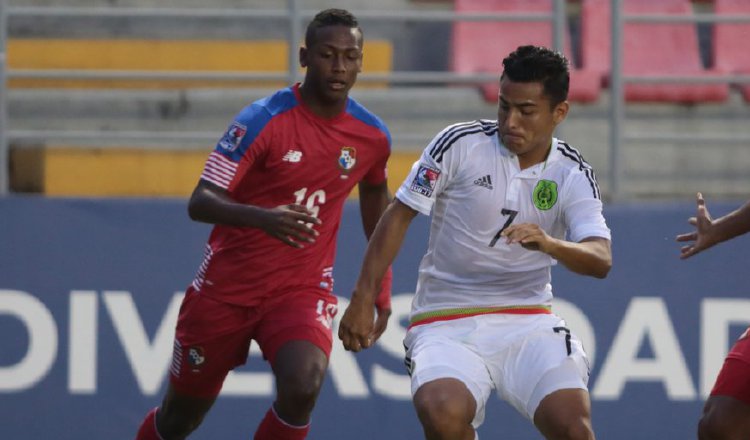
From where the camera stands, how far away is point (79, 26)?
31.7ft

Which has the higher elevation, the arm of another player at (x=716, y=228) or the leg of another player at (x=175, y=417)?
the arm of another player at (x=716, y=228)

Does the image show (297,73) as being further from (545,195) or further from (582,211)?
(582,211)

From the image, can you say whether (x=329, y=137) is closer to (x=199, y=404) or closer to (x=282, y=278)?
(x=282, y=278)

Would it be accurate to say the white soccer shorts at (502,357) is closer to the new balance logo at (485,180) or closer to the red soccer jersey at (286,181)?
the new balance logo at (485,180)

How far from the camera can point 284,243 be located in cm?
629

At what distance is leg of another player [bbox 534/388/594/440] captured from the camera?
5.34 m

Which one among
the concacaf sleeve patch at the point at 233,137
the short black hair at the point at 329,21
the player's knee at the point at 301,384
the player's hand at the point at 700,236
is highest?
the short black hair at the point at 329,21

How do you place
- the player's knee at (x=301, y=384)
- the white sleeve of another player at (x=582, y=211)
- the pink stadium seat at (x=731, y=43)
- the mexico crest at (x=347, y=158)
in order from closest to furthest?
the white sleeve of another player at (x=582, y=211) → the player's knee at (x=301, y=384) → the mexico crest at (x=347, y=158) → the pink stadium seat at (x=731, y=43)

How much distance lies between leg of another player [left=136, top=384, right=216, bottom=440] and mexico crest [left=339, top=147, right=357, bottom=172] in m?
1.36

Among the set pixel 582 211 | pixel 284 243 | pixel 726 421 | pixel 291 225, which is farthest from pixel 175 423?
pixel 726 421

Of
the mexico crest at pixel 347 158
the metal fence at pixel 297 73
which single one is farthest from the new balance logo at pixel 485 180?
the metal fence at pixel 297 73

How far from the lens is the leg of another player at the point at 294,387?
245 inches

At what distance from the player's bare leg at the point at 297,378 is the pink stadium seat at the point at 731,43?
5.39 meters

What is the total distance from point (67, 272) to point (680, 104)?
189 inches
